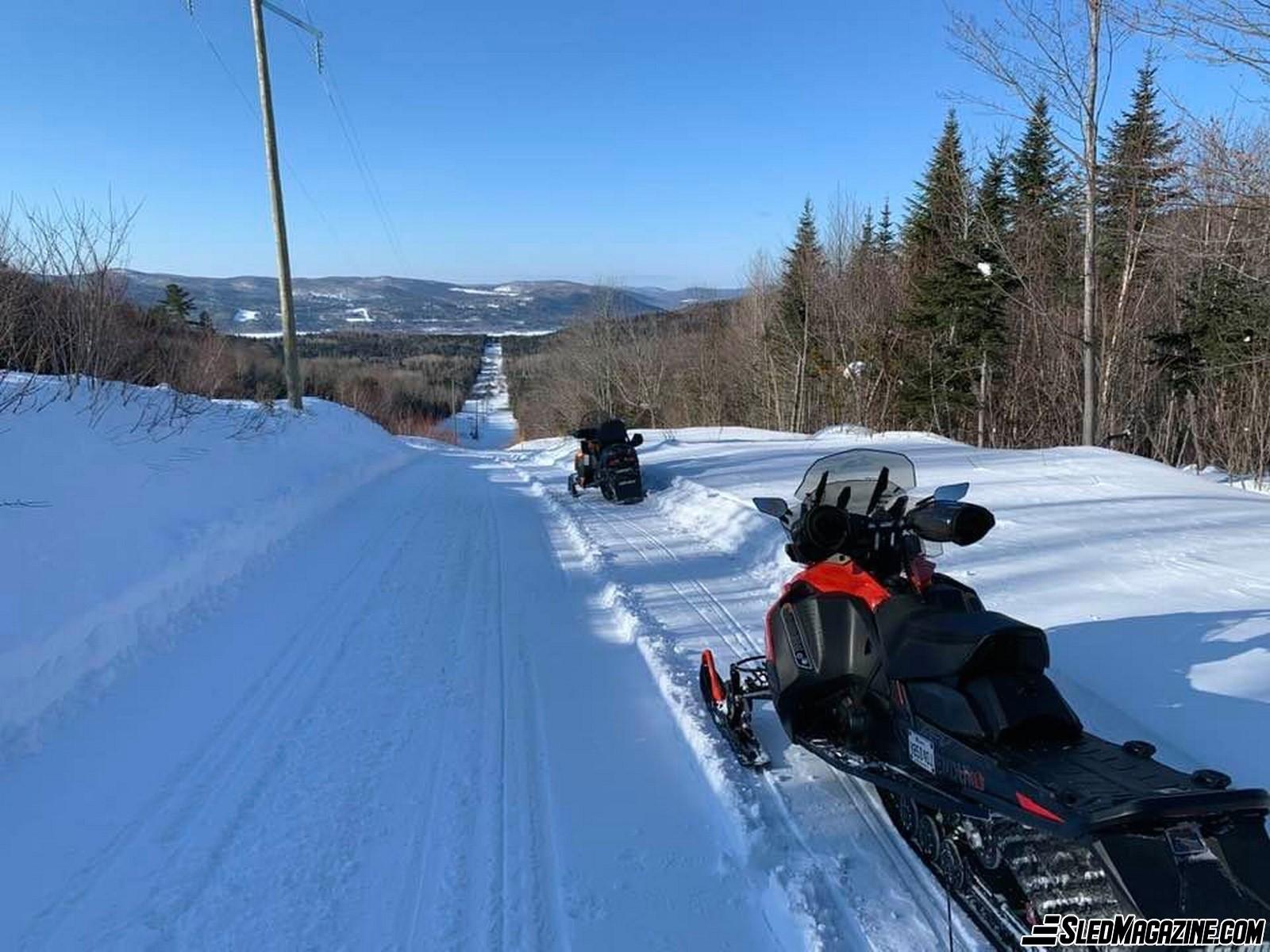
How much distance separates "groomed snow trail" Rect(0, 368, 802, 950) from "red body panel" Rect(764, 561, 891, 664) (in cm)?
90

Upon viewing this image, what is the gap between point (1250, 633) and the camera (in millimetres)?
4109

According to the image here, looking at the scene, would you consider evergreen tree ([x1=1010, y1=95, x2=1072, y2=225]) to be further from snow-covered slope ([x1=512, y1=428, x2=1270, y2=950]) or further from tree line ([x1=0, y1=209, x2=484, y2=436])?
tree line ([x1=0, y1=209, x2=484, y2=436])

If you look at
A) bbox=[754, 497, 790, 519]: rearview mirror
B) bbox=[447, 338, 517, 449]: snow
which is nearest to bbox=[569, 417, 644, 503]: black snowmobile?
bbox=[754, 497, 790, 519]: rearview mirror

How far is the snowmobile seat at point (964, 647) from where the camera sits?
258 centimetres

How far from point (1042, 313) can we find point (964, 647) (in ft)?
47.4

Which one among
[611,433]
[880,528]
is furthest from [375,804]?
[611,433]

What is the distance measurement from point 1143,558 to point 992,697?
4.09 m

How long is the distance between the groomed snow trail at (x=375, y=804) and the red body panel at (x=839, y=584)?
35.3 inches

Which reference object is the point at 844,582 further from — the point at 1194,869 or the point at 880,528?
the point at 1194,869

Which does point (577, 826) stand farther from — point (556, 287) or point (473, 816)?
point (556, 287)

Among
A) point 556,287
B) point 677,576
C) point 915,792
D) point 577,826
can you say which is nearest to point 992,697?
point 915,792

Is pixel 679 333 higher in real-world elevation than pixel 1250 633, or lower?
higher

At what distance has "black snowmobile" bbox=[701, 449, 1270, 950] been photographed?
1900mm

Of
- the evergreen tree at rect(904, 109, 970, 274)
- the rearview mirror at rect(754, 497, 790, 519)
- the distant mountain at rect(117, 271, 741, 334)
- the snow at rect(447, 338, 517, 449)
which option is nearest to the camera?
the rearview mirror at rect(754, 497, 790, 519)
